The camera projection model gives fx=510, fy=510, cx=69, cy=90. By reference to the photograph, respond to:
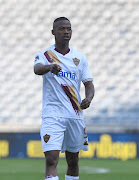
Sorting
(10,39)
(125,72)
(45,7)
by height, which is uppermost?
(45,7)

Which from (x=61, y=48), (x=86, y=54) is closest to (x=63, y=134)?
(x=61, y=48)

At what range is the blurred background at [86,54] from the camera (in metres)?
14.3

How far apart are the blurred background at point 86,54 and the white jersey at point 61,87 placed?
Result: 860cm

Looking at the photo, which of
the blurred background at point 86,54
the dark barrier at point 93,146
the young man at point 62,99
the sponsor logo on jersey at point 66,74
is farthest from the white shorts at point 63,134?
the blurred background at point 86,54

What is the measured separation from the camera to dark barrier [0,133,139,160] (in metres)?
12.0

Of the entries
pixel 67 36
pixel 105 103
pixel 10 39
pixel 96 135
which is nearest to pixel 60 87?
pixel 67 36

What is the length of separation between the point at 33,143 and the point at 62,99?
806cm

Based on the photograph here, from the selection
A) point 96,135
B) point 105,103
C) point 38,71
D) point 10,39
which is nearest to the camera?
point 38,71

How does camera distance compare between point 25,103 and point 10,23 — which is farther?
point 10,23

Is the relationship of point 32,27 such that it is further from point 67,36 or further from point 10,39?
point 67,36

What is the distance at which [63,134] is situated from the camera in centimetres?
429

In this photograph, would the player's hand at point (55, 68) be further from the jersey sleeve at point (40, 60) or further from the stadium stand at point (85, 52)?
the stadium stand at point (85, 52)

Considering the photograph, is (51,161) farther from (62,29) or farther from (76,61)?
(62,29)

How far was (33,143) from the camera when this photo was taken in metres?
12.2
